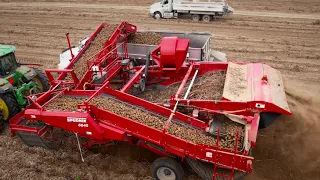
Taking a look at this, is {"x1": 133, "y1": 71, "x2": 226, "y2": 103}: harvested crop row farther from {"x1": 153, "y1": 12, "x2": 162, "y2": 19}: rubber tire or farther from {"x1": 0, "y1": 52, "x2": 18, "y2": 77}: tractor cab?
{"x1": 153, "y1": 12, "x2": 162, "y2": 19}: rubber tire

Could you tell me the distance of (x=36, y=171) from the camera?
579cm

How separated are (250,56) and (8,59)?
8299 millimetres

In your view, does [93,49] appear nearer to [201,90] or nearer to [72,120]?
[72,120]

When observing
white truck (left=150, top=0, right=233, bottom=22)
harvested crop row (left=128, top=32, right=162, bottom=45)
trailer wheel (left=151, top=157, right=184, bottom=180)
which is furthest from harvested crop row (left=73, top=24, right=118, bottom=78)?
white truck (left=150, top=0, right=233, bottom=22)

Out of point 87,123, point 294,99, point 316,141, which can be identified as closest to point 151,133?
point 87,123

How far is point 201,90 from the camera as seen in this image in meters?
6.13

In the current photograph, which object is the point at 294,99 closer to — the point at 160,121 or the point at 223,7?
the point at 160,121

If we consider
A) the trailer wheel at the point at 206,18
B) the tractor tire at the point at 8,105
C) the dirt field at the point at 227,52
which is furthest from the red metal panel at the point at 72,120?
the trailer wheel at the point at 206,18

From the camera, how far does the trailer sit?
4.89m

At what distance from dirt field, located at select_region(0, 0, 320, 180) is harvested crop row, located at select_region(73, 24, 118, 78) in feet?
5.25

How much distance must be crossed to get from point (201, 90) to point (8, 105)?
426cm

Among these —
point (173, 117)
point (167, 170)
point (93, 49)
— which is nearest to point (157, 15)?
point (93, 49)

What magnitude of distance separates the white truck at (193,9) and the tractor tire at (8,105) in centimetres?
1130

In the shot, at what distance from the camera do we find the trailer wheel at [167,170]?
17.0ft
